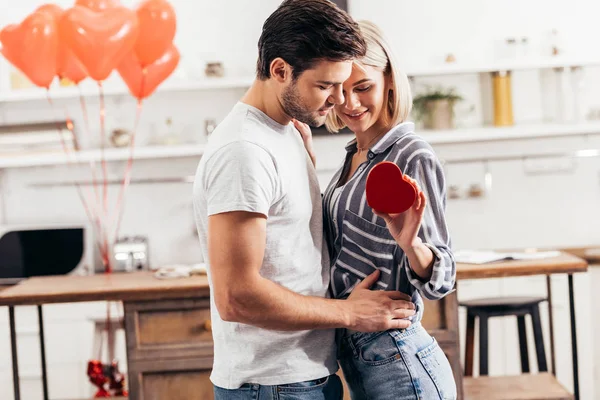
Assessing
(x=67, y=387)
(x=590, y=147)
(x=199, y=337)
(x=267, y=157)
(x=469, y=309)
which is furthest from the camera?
(x=590, y=147)

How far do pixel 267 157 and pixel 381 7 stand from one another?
11.4ft

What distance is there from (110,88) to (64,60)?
1094mm

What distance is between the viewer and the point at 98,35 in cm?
305

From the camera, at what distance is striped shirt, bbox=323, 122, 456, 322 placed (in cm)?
156

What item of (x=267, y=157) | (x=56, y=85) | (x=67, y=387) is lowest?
(x=67, y=387)

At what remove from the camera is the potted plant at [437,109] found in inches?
177

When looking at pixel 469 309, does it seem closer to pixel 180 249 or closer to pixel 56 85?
pixel 180 249

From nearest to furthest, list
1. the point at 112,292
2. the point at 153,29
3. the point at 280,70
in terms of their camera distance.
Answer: the point at 280,70
the point at 112,292
the point at 153,29

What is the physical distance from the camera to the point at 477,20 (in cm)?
476

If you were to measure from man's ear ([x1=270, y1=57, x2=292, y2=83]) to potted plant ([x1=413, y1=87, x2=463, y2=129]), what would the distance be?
310cm

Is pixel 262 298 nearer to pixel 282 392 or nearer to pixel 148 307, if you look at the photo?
pixel 282 392

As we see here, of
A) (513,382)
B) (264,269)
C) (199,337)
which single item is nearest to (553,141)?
(513,382)

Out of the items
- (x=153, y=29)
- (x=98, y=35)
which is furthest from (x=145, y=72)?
(x=98, y=35)

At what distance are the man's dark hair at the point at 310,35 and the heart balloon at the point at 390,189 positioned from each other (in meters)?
0.24
